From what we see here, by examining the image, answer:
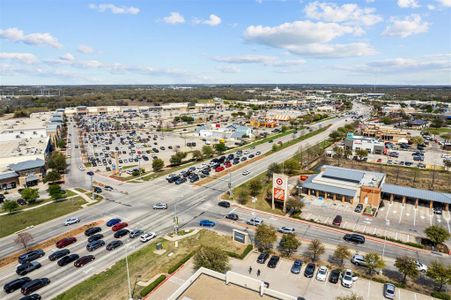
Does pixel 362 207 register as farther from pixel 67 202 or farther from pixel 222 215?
pixel 67 202

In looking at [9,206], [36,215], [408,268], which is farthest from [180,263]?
[9,206]

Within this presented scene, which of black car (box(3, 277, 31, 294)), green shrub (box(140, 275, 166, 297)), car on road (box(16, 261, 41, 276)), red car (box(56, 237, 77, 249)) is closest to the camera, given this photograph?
green shrub (box(140, 275, 166, 297))

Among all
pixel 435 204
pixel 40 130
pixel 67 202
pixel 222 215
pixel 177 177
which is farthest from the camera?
pixel 40 130

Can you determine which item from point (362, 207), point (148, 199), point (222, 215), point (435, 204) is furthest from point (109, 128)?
point (435, 204)

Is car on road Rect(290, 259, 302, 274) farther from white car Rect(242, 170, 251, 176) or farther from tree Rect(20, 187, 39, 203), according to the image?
tree Rect(20, 187, 39, 203)

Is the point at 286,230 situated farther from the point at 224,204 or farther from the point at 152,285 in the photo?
the point at 152,285

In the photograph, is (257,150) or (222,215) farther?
(257,150)

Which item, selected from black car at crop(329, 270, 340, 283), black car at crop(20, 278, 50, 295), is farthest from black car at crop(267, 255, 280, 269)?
black car at crop(20, 278, 50, 295)
